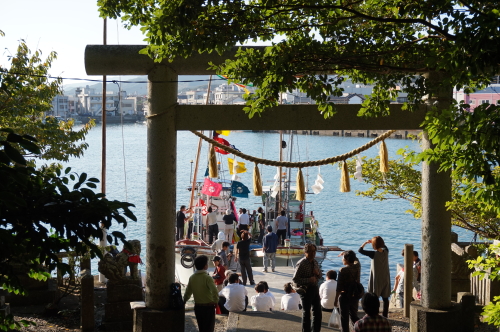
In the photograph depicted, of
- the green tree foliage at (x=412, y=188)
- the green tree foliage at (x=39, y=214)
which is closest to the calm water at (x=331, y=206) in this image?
the green tree foliage at (x=412, y=188)

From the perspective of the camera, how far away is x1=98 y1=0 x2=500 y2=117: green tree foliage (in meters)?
5.49

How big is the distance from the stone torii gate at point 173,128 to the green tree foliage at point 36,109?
4.37m

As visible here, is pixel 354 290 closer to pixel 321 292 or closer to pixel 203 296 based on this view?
pixel 321 292

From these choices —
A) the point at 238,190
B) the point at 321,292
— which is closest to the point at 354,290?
the point at 321,292

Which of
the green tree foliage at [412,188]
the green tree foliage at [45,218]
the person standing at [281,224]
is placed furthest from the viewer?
the person standing at [281,224]

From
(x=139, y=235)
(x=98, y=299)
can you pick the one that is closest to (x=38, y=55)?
(x=98, y=299)

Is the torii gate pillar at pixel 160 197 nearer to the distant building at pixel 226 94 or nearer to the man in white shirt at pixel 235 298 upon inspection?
the man in white shirt at pixel 235 298

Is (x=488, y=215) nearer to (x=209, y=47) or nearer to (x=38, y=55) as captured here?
(x=209, y=47)

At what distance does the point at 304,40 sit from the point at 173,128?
2473mm

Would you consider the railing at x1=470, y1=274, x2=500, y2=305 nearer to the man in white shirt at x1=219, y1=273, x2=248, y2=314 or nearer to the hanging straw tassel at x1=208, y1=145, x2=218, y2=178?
the man in white shirt at x1=219, y1=273, x2=248, y2=314

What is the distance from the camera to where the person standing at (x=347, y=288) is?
313 inches

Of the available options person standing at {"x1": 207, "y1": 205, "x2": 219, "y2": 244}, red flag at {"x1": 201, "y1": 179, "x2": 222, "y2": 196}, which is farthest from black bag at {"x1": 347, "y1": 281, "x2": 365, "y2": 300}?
person standing at {"x1": 207, "y1": 205, "x2": 219, "y2": 244}

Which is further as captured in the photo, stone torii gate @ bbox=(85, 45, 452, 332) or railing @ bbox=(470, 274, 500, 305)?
railing @ bbox=(470, 274, 500, 305)

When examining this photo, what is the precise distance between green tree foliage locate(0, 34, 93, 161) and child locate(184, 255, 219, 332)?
5592 mm
